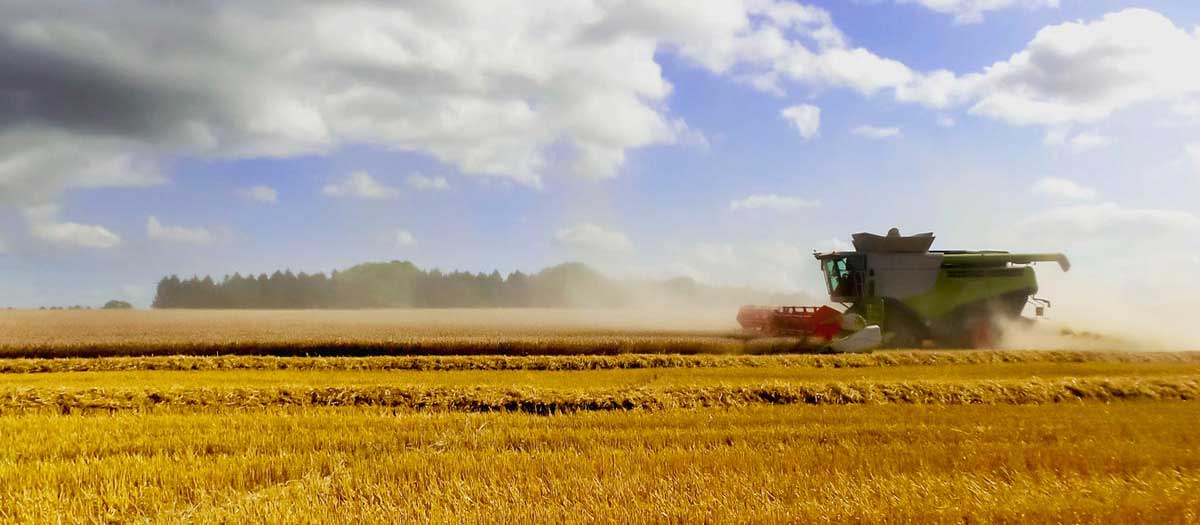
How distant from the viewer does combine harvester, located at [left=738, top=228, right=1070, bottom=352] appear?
20234mm

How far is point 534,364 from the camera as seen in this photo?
1619 centimetres

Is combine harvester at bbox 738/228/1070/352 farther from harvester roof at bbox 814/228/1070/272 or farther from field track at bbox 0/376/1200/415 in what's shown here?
field track at bbox 0/376/1200/415

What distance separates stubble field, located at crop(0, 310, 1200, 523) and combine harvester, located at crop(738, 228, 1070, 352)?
227 inches

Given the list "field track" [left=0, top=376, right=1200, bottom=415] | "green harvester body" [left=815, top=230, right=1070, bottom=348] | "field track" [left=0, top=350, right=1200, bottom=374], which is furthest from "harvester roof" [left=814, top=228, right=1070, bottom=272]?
"field track" [left=0, top=376, right=1200, bottom=415]

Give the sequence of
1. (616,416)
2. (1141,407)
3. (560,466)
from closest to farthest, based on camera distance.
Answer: (560,466) → (616,416) → (1141,407)

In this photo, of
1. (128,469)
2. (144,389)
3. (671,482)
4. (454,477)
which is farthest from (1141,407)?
(144,389)

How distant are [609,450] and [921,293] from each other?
15.8 metres

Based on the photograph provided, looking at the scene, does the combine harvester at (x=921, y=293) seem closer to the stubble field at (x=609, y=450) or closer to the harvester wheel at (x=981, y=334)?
the harvester wheel at (x=981, y=334)

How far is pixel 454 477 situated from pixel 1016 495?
13.0 feet

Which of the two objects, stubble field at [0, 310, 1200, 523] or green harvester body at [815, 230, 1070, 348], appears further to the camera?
green harvester body at [815, 230, 1070, 348]

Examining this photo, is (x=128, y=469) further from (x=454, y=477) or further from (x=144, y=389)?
(x=144, y=389)

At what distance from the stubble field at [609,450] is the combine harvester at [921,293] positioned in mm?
5774

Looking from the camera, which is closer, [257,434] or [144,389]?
[257,434]

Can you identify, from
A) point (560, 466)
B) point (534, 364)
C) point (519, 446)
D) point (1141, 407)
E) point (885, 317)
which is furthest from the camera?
point (885, 317)
